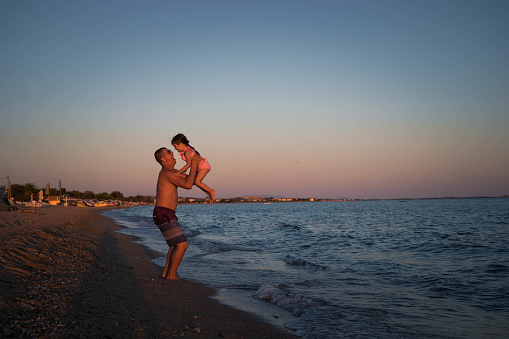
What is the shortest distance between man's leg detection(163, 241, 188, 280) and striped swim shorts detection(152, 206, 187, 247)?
0.42 ft

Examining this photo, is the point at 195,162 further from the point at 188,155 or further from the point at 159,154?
the point at 159,154

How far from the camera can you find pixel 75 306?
3.97 metres

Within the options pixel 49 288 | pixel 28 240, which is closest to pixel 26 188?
pixel 28 240

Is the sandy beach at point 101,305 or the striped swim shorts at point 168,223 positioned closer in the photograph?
the sandy beach at point 101,305

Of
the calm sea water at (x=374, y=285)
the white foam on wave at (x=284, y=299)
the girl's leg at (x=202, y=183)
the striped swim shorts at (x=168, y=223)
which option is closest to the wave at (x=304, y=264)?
the calm sea water at (x=374, y=285)

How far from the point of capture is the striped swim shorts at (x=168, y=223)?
634 centimetres

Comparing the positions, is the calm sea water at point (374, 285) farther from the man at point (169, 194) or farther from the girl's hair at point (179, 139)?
the girl's hair at point (179, 139)

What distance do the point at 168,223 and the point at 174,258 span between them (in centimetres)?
86

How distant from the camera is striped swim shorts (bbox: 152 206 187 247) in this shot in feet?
20.8

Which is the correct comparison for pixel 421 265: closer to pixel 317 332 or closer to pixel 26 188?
pixel 317 332

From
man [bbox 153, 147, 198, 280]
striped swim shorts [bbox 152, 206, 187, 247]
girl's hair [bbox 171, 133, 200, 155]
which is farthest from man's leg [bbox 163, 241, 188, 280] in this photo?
girl's hair [bbox 171, 133, 200, 155]

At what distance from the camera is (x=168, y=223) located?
638cm

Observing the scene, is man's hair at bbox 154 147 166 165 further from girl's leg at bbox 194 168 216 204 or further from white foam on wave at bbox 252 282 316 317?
white foam on wave at bbox 252 282 316 317

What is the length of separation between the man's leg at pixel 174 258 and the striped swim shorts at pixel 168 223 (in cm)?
13
